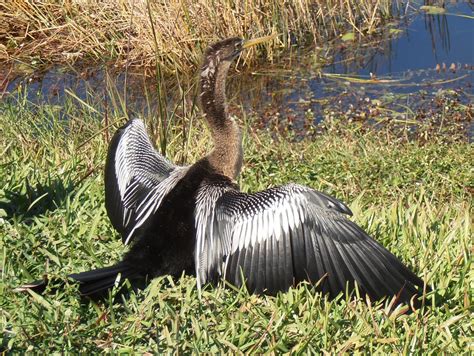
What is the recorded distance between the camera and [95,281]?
11.0ft

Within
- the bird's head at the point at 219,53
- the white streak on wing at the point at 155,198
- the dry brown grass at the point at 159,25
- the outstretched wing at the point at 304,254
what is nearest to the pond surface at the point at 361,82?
the dry brown grass at the point at 159,25

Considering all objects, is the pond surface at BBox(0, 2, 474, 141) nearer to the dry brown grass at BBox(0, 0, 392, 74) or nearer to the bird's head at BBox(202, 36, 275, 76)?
the dry brown grass at BBox(0, 0, 392, 74)

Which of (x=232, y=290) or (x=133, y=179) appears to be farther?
(x=133, y=179)

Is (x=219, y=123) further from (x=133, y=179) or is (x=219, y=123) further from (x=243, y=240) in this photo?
(x=243, y=240)

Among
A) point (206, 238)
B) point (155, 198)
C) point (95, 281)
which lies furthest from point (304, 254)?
point (155, 198)

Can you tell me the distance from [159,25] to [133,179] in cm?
509

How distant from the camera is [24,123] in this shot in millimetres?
6277

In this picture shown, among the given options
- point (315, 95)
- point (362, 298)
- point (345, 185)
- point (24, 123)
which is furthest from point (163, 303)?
point (315, 95)

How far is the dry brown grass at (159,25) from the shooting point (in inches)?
362

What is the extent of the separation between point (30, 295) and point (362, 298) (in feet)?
4.14

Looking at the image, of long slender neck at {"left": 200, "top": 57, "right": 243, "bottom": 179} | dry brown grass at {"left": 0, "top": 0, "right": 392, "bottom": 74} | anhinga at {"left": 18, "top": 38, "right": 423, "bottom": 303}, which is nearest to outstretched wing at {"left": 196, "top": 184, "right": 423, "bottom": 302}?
anhinga at {"left": 18, "top": 38, "right": 423, "bottom": 303}

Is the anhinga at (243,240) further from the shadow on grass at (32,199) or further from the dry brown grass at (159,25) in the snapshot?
the dry brown grass at (159,25)

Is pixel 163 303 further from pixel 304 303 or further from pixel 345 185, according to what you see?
pixel 345 185

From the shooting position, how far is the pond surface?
7.88 metres
